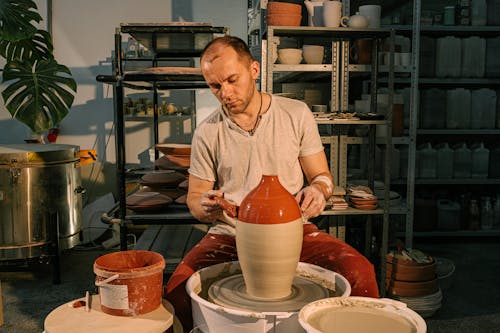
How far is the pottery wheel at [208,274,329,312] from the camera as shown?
5.08 feet

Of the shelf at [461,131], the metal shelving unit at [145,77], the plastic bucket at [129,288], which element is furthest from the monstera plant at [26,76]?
the shelf at [461,131]

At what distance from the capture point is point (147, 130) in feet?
19.5

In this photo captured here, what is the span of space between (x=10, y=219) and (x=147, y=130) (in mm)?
2622

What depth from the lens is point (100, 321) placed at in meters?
1.55

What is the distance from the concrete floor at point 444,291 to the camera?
2994mm

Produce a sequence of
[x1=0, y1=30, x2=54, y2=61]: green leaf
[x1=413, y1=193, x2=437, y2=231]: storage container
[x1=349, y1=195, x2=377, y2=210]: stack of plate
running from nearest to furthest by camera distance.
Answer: [x1=349, y1=195, x2=377, y2=210]: stack of plate, [x1=0, y1=30, x2=54, y2=61]: green leaf, [x1=413, y1=193, x2=437, y2=231]: storage container

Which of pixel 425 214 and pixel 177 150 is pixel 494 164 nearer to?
pixel 425 214

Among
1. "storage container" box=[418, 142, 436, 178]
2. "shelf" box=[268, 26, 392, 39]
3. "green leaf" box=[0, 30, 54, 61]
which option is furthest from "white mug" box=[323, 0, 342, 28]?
"green leaf" box=[0, 30, 54, 61]

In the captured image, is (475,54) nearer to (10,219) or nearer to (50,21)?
(10,219)

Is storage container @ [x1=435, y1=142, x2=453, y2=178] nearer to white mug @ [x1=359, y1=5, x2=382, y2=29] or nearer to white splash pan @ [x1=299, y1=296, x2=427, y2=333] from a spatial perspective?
white mug @ [x1=359, y1=5, x2=382, y2=29]

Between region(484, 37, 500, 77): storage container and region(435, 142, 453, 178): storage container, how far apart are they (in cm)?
80

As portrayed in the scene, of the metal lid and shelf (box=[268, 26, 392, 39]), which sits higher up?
shelf (box=[268, 26, 392, 39])

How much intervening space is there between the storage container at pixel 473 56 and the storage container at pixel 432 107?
0.99 feet

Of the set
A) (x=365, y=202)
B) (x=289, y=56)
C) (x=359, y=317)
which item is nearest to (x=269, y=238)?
(x=359, y=317)
